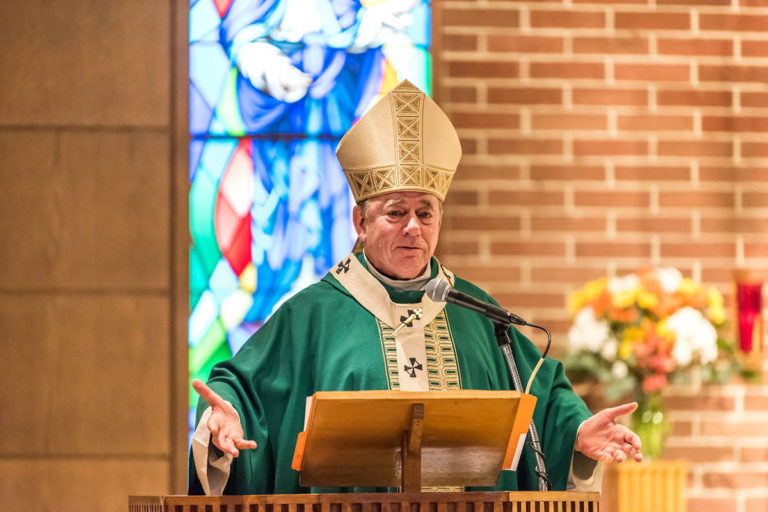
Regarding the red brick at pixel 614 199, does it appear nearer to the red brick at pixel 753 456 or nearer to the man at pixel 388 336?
the red brick at pixel 753 456

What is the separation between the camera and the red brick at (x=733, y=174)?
483 cm

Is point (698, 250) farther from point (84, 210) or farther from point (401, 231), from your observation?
point (84, 210)

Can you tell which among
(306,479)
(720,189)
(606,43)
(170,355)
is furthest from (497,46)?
(306,479)

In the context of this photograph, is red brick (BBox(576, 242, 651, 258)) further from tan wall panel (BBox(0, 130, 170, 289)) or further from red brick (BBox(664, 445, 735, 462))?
tan wall panel (BBox(0, 130, 170, 289))

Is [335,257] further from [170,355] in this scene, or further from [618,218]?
[618,218]

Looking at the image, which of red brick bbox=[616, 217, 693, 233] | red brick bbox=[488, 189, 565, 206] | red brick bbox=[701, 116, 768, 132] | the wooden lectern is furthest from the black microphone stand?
red brick bbox=[701, 116, 768, 132]

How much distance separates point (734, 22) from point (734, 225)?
3.00ft

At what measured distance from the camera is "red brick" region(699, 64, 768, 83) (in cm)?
487

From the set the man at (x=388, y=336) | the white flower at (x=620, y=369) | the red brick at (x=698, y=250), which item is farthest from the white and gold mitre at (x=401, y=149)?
the red brick at (x=698, y=250)

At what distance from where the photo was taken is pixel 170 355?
472 centimetres

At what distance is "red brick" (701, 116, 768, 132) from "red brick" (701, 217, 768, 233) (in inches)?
15.7

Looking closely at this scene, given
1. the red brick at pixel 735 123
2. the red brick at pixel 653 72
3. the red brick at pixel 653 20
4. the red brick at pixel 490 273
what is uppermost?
the red brick at pixel 653 20

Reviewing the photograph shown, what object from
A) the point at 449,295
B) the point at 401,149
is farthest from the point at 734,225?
the point at 449,295

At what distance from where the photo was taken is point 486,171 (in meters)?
4.77
